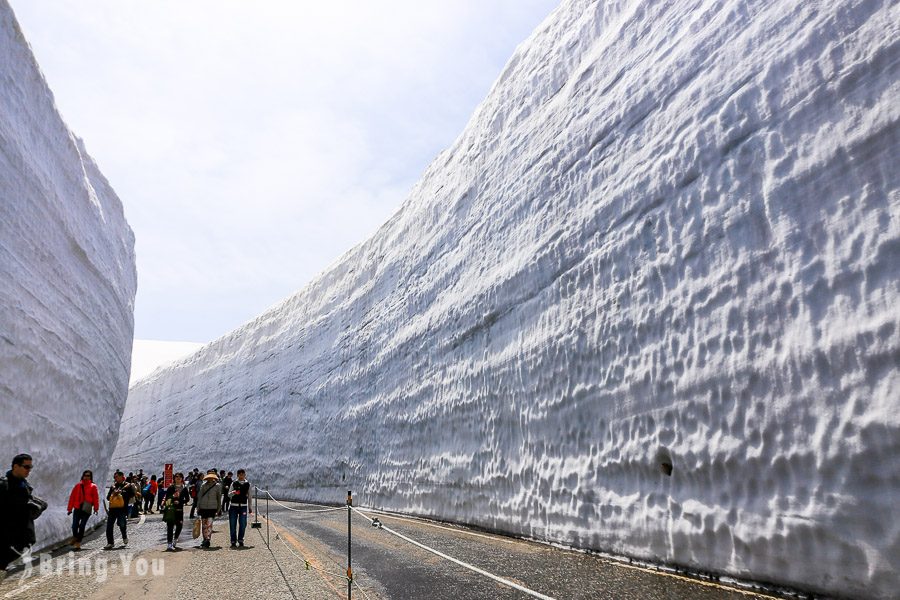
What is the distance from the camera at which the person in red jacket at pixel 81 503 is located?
10203 millimetres

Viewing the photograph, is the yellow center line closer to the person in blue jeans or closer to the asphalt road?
the asphalt road

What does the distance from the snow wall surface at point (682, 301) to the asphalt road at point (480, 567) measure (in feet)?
1.31

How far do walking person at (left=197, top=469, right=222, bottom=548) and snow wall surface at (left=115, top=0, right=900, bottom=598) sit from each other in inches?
184

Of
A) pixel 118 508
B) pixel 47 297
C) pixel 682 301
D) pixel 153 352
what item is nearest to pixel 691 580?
pixel 682 301

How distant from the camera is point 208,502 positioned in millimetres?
10289

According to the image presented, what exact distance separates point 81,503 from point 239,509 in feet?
8.67

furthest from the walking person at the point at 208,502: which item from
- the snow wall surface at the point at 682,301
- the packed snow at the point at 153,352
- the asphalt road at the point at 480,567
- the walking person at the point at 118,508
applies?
the packed snow at the point at 153,352

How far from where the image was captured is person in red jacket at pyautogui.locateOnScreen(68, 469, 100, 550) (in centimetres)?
1020

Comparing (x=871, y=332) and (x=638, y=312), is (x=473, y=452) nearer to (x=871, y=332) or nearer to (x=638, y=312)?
(x=638, y=312)

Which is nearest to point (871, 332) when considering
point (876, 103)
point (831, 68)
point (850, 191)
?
point (850, 191)

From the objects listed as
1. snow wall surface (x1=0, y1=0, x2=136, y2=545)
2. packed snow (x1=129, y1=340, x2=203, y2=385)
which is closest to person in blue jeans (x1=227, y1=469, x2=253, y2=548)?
snow wall surface (x1=0, y1=0, x2=136, y2=545)

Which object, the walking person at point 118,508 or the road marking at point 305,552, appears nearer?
the road marking at point 305,552

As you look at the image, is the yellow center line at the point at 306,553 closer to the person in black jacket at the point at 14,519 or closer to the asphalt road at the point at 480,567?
the asphalt road at the point at 480,567

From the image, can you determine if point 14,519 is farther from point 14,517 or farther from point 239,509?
point 239,509
